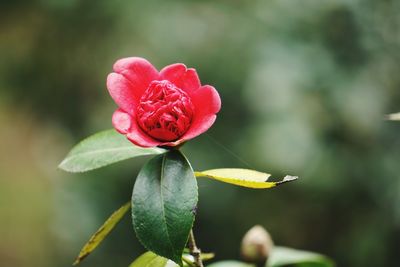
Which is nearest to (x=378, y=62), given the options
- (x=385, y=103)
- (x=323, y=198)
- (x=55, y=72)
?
(x=385, y=103)

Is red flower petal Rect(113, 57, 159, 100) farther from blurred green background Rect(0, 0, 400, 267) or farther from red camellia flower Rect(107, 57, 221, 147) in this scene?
blurred green background Rect(0, 0, 400, 267)

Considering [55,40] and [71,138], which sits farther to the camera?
[55,40]

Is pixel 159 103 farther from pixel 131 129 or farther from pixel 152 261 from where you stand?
pixel 152 261

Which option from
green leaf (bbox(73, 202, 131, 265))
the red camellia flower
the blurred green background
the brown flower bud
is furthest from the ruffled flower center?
the blurred green background

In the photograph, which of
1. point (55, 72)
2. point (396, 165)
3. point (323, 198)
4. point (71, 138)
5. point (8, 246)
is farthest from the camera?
point (8, 246)

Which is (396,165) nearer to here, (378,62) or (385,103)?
(385,103)

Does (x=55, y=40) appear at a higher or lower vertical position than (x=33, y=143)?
higher

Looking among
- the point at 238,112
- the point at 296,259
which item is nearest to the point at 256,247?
the point at 296,259
